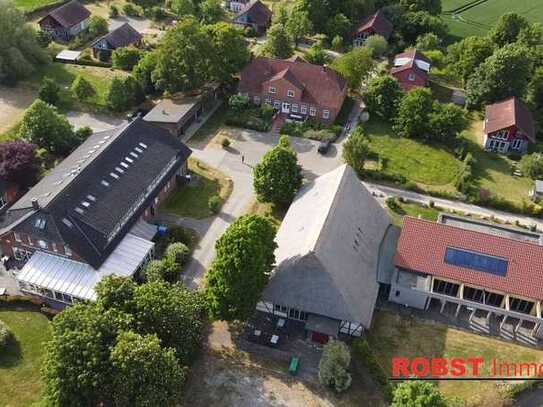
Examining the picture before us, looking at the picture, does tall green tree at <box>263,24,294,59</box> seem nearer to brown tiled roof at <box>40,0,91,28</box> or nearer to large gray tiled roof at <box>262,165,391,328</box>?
brown tiled roof at <box>40,0,91,28</box>

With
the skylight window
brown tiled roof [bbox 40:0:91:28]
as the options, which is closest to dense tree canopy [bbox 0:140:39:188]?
the skylight window

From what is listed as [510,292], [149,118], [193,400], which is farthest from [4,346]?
[510,292]

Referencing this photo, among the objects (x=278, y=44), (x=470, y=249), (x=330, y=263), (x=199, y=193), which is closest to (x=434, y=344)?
(x=470, y=249)

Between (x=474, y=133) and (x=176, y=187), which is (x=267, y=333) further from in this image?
(x=474, y=133)

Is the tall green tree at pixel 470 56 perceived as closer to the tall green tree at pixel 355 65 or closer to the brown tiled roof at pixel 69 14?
the tall green tree at pixel 355 65

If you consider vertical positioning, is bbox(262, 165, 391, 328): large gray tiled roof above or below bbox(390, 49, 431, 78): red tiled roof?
below

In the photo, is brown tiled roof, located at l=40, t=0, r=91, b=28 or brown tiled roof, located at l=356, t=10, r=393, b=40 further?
brown tiled roof, located at l=356, t=10, r=393, b=40

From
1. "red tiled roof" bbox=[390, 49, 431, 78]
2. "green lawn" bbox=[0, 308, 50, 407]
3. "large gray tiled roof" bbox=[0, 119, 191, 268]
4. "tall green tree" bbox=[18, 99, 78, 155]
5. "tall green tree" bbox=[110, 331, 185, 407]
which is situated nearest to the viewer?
"tall green tree" bbox=[110, 331, 185, 407]
